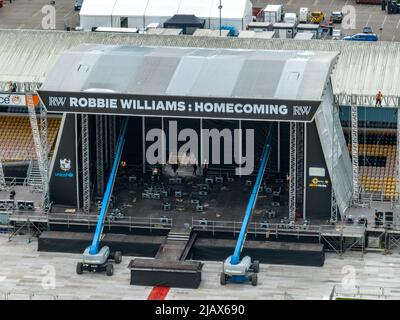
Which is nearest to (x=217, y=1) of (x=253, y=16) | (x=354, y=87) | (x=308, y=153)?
(x=253, y=16)

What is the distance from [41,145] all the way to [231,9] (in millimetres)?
40998

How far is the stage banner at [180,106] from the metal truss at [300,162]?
114 inches

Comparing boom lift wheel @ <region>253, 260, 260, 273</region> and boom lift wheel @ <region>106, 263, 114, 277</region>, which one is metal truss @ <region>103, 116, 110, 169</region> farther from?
boom lift wheel @ <region>253, 260, 260, 273</region>

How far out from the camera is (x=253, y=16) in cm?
14900

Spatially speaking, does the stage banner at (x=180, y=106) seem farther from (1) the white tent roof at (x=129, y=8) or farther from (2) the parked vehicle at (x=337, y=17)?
(2) the parked vehicle at (x=337, y=17)

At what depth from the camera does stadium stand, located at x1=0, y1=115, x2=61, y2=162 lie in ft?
362

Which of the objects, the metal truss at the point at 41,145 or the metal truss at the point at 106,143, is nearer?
the metal truss at the point at 41,145

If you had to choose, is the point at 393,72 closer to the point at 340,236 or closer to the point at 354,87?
the point at 354,87

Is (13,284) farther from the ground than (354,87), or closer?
closer

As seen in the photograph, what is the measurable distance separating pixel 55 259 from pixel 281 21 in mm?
54867

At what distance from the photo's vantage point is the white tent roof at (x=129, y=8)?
143125 mm

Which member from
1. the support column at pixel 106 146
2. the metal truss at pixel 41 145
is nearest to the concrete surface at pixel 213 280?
the metal truss at pixel 41 145

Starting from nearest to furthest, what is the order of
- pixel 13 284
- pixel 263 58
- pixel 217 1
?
pixel 13 284 → pixel 263 58 → pixel 217 1

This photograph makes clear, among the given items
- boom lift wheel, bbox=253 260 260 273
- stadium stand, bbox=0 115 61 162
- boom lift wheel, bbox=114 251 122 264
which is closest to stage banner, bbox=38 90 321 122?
boom lift wheel, bbox=114 251 122 264
